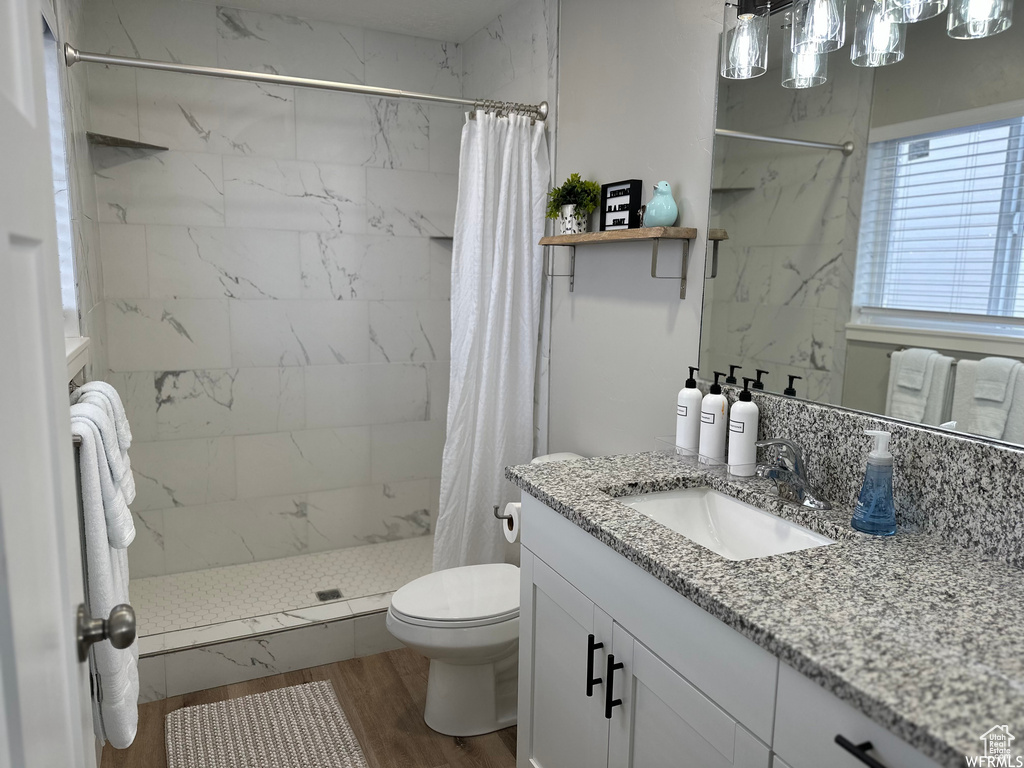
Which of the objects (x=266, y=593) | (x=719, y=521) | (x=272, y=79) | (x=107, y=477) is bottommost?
(x=266, y=593)

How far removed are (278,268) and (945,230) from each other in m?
2.66

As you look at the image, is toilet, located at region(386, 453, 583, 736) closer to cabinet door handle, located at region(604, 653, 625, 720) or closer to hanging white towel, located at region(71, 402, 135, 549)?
cabinet door handle, located at region(604, 653, 625, 720)

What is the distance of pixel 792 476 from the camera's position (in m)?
1.64

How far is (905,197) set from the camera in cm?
145

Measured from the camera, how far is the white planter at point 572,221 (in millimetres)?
2479

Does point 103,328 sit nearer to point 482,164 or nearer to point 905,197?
→ point 482,164

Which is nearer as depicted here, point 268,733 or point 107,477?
point 107,477

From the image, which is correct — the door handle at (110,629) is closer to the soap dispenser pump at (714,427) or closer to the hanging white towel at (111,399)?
the hanging white towel at (111,399)

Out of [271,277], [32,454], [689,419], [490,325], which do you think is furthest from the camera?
[271,277]

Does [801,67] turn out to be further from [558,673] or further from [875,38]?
[558,673]

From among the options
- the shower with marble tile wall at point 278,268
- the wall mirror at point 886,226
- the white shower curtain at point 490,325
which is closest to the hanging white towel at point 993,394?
the wall mirror at point 886,226

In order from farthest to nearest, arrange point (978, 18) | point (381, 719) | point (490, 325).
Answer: point (490, 325), point (381, 719), point (978, 18)

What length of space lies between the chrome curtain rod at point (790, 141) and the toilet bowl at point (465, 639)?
4.85ft

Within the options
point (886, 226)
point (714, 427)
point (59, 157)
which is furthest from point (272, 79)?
point (886, 226)
